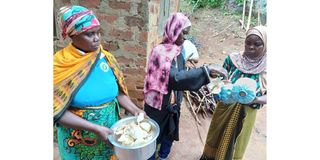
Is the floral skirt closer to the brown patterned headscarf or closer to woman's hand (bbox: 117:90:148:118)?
woman's hand (bbox: 117:90:148:118)

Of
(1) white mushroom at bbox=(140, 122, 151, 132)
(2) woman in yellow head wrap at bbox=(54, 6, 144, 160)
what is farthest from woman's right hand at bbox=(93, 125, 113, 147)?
(1) white mushroom at bbox=(140, 122, 151, 132)

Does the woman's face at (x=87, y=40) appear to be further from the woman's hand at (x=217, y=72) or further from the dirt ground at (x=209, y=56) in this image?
the dirt ground at (x=209, y=56)

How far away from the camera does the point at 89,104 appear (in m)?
1.31

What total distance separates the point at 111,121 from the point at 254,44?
2.78 ft

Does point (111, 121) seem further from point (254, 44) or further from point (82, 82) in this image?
point (254, 44)

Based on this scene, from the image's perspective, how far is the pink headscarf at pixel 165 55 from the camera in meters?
1.65

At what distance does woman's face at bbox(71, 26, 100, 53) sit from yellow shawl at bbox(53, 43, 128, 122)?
0.08 feet

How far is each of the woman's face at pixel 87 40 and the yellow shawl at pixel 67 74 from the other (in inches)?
0.9

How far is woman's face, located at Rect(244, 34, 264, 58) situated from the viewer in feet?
4.95

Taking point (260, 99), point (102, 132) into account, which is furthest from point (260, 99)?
point (102, 132)

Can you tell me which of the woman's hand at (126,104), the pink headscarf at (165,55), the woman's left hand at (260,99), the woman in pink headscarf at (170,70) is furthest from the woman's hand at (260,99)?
the woman's hand at (126,104)

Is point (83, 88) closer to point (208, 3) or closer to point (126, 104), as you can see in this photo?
point (126, 104)
